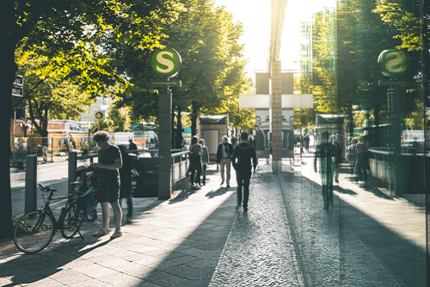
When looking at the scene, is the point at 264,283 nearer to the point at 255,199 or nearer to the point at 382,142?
the point at 382,142

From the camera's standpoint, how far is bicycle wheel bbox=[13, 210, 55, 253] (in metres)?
5.63

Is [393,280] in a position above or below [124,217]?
above

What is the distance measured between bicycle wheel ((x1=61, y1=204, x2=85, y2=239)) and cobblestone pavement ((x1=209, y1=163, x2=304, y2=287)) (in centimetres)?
253

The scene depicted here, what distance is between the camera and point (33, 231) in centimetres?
604

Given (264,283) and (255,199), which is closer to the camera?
(264,283)

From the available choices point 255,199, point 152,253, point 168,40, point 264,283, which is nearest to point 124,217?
point 152,253

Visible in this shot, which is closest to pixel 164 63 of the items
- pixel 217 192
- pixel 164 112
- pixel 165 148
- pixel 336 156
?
pixel 164 112

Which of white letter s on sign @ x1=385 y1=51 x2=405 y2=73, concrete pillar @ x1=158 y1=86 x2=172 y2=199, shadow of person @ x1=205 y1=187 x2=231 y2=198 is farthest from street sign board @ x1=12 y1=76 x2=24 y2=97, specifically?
white letter s on sign @ x1=385 y1=51 x2=405 y2=73

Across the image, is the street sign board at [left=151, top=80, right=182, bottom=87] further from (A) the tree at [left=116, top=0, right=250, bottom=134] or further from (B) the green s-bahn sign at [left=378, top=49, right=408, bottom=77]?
(B) the green s-bahn sign at [left=378, top=49, right=408, bottom=77]

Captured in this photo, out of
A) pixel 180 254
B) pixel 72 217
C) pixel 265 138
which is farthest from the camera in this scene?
pixel 265 138

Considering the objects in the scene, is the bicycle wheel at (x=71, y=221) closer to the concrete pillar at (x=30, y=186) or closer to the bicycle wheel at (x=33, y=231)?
the bicycle wheel at (x=33, y=231)

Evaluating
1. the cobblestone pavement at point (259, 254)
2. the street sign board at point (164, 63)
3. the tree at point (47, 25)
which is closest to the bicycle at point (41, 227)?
the tree at point (47, 25)

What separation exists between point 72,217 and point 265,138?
15413mm

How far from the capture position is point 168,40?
18078 millimetres
